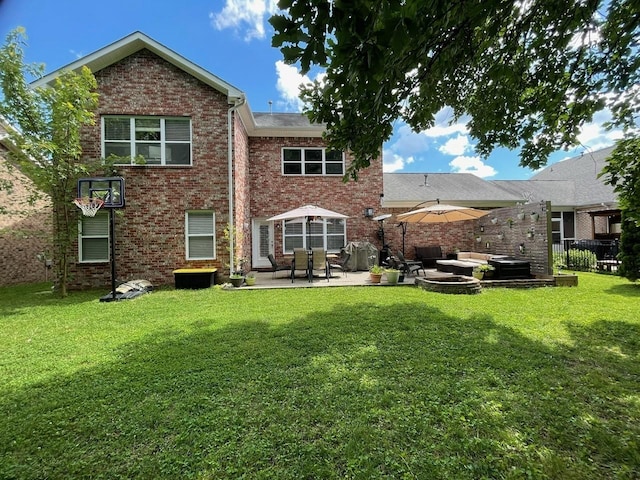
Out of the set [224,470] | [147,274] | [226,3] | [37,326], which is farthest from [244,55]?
[224,470]

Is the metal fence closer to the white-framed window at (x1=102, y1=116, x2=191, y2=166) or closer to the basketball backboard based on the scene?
the white-framed window at (x1=102, y1=116, x2=191, y2=166)

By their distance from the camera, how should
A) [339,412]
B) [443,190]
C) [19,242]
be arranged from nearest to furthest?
[339,412]
[19,242]
[443,190]

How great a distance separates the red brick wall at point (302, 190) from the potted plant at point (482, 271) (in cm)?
528

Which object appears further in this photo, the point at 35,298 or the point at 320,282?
the point at 320,282

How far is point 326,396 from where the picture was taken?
9.77ft

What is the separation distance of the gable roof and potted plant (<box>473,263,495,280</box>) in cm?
995

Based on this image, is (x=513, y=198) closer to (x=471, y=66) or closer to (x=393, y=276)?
(x=393, y=276)

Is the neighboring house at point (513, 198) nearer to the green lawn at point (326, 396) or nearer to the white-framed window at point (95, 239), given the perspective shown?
the green lawn at point (326, 396)

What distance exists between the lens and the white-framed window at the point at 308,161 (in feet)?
45.1

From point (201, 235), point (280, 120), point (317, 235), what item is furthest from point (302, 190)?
point (201, 235)

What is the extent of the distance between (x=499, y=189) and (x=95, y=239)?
2033 cm

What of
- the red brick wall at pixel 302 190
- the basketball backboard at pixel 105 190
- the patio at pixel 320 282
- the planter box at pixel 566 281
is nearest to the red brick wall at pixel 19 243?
the basketball backboard at pixel 105 190

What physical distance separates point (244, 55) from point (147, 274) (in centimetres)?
949

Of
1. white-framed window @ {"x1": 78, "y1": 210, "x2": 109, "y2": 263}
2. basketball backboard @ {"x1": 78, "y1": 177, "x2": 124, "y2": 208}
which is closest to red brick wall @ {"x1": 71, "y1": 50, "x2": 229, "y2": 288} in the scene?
white-framed window @ {"x1": 78, "y1": 210, "x2": 109, "y2": 263}
